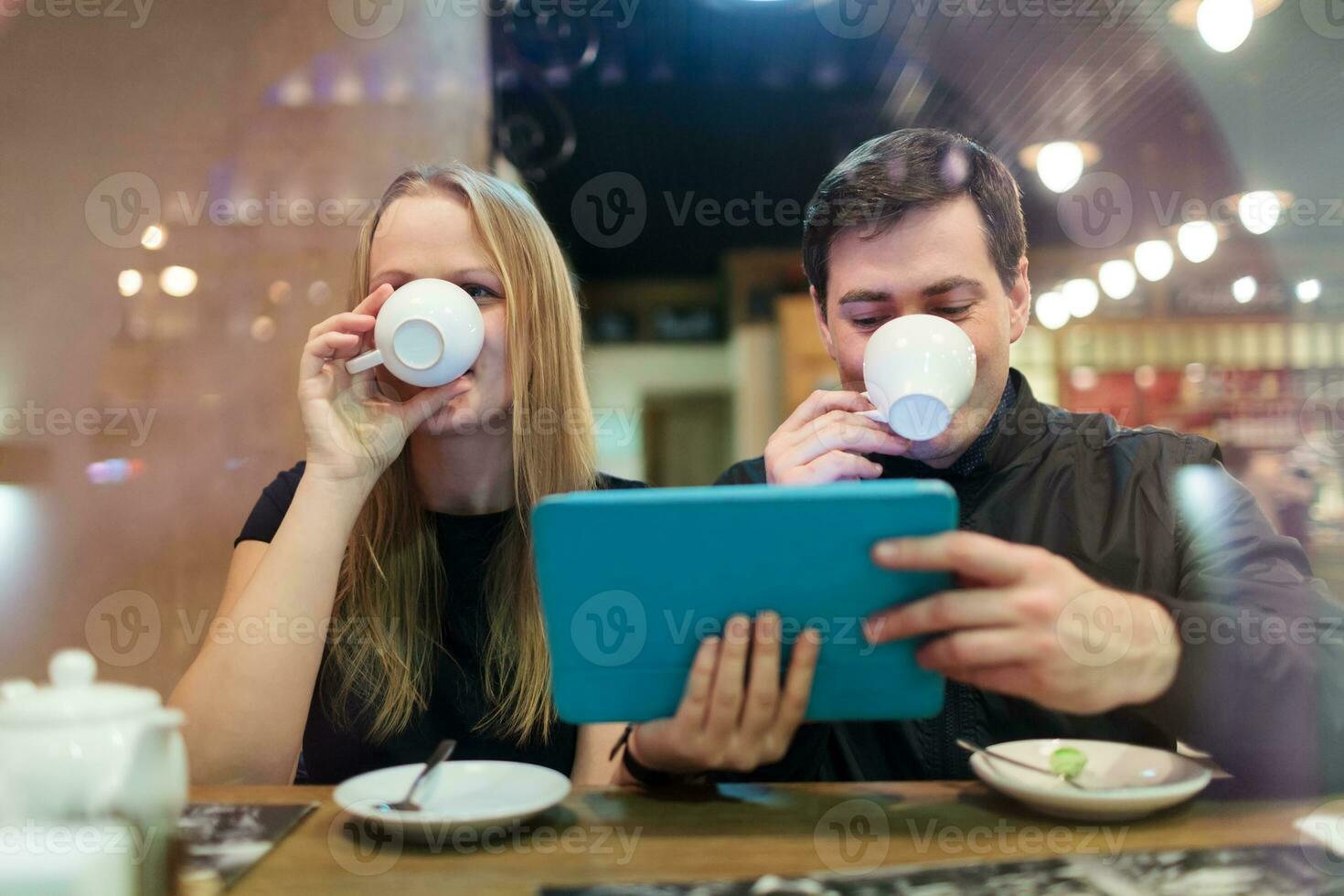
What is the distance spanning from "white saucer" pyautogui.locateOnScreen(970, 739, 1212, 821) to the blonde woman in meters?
0.54

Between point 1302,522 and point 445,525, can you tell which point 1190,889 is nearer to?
point 445,525

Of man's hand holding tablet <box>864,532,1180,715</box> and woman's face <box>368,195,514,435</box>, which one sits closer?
man's hand holding tablet <box>864,532,1180,715</box>

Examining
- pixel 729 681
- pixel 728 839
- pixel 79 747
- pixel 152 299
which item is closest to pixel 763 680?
pixel 729 681

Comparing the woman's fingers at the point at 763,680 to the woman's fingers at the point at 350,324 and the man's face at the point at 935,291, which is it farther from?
the woman's fingers at the point at 350,324

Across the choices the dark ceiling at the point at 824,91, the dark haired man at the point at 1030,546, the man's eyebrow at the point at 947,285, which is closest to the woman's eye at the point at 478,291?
the dark haired man at the point at 1030,546

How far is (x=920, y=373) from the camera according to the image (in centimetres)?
→ 117

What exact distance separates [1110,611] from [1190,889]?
255mm

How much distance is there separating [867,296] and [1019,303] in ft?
1.06

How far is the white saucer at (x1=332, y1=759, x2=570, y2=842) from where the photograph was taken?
2.81ft

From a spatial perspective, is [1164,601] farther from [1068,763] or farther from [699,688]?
[699,688]

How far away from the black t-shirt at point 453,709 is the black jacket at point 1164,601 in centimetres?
38

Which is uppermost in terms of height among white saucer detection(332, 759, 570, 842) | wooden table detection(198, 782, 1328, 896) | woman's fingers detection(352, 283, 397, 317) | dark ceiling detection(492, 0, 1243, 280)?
dark ceiling detection(492, 0, 1243, 280)

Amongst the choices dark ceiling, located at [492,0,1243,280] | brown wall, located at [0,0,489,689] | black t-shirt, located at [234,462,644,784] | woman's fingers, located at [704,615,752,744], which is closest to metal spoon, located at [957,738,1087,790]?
woman's fingers, located at [704,615,752,744]

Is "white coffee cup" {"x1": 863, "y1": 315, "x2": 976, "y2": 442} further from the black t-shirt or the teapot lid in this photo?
the teapot lid
